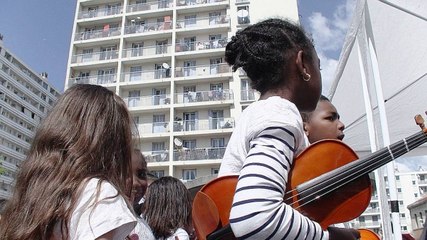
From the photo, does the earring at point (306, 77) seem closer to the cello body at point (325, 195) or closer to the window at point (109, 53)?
the cello body at point (325, 195)

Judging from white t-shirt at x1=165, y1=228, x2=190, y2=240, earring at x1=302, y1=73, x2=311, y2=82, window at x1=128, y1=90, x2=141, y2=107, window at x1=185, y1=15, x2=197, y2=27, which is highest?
window at x1=185, y1=15, x2=197, y2=27

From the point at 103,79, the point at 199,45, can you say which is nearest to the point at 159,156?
the point at 103,79

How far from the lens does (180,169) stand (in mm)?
26469

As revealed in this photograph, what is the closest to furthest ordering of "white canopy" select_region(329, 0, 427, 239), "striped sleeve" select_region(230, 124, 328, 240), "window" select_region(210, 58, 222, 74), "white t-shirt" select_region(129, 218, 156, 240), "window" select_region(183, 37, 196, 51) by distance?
"striped sleeve" select_region(230, 124, 328, 240) < "white t-shirt" select_region(129, 218, 156, 240) < "white canopy" select_region(329, 0, 427, 239) < "window" select_region(210, 58, 222, 74) < "window" select_region(183, 37, 196, 51)

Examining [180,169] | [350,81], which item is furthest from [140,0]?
[350,81]

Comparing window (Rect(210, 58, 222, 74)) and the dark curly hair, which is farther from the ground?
window (Rect(210, 58, 222, 74))

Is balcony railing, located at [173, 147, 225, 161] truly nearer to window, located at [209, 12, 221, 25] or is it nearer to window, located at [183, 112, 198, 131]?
window, located at [183, 112, 198, 131]

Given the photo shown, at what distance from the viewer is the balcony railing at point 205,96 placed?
26781 mm

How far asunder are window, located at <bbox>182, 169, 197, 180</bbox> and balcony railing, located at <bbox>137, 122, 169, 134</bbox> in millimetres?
3395

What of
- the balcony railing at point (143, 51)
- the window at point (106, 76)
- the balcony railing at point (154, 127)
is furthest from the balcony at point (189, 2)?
the balcony railing at point (154, 127)

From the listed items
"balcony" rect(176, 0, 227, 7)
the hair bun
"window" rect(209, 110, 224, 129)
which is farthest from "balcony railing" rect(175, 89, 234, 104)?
the hair bun

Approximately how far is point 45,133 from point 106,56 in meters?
30.5

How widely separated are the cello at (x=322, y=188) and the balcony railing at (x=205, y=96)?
25663mm

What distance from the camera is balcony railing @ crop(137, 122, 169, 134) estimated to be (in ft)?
Answer: 90.5
